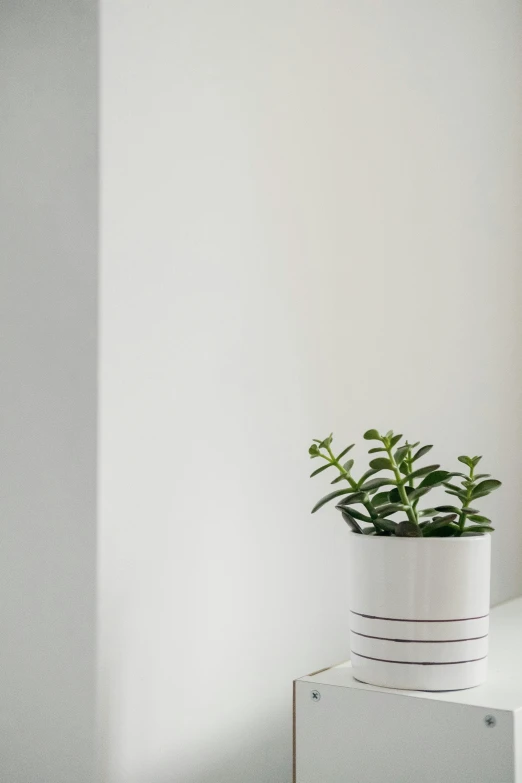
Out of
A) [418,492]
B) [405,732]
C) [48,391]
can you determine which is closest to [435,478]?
[418,492]

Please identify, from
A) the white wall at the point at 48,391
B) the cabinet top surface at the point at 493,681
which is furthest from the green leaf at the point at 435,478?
the white wall at the point at 48,391

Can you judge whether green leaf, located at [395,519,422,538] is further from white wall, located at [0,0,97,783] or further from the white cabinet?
white wall, located at [0,0,97,783]

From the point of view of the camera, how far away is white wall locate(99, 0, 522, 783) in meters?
0.97

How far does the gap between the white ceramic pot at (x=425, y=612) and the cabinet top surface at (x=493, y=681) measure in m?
0.01

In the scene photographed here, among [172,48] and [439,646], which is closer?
[439,646]

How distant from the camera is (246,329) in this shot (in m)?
1.14

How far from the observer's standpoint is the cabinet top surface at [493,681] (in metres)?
0.86


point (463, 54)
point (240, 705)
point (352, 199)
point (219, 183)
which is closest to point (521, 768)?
point (240, 705)

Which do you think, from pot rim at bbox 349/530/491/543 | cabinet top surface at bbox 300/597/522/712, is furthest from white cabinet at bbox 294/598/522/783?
pot rim at bbox 349/530/491/543

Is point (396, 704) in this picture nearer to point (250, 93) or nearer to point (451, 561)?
point (451, 561)

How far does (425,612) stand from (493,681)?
0.43 feet

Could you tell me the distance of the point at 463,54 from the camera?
5.63ft

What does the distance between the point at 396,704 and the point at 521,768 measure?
128mm

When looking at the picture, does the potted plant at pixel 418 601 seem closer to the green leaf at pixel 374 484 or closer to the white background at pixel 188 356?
the green leaf at pixel 374 484
